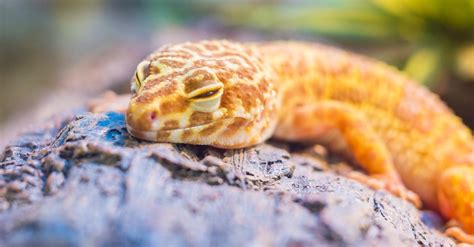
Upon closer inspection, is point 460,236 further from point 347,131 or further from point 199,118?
point 199,118

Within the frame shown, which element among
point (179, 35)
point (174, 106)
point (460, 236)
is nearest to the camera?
point (174, 106)

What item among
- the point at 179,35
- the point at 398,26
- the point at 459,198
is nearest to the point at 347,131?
the point at 459,198

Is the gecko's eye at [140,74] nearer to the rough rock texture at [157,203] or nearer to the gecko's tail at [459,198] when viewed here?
the rough rock texture at [157,203]

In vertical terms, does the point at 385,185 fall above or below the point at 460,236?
above

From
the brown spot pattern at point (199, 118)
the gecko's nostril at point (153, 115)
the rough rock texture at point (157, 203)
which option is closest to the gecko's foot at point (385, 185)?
the rough rock texture at point (157, 203)

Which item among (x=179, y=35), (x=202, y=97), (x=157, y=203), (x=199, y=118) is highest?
(x=202, y=97)
